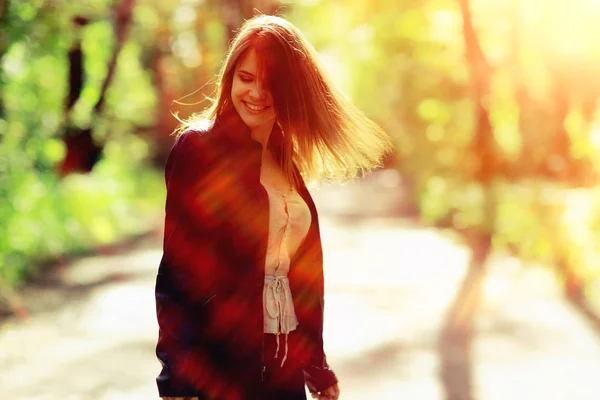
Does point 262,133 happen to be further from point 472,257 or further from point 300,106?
point 472,257

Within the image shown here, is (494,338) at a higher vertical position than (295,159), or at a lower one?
lower

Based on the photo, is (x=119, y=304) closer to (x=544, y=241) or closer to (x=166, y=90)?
(x=544, y=241)

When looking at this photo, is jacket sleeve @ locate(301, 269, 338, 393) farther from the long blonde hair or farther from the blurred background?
the blurred background

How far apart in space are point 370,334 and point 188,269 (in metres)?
6.28

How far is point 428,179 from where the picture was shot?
22234mm

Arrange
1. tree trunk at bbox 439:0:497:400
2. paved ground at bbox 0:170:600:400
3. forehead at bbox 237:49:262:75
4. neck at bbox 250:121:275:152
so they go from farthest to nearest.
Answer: tree trunk at bbox 439:0:497:400 → paved ground at bbox 0:170:600:400 → neck at bbox 250:121:275:152 → forehead at bbox 237:49:262:75

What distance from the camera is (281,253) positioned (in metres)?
2.88

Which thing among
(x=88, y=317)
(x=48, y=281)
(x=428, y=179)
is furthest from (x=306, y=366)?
(x=428, y=179)

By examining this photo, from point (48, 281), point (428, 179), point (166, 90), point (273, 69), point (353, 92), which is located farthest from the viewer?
point (353, 92)

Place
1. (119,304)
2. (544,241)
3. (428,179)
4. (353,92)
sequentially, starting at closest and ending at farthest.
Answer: (119,304) < (544,241) < (428,179) < (353,92)

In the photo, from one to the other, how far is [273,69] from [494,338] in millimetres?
6169

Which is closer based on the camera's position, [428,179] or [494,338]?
[494,338]

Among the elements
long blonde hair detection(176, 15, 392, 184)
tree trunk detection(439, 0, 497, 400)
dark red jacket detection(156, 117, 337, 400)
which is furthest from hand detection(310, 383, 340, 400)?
tree trunk detection(439, 0, 497, 400)

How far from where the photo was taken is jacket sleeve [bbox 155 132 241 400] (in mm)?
2559
